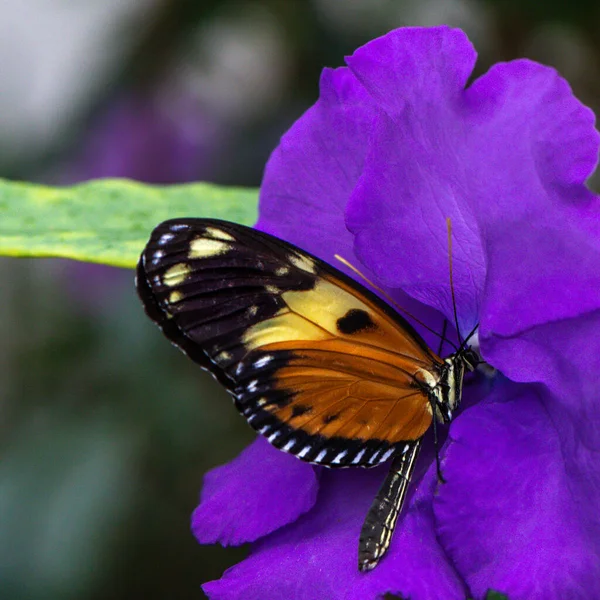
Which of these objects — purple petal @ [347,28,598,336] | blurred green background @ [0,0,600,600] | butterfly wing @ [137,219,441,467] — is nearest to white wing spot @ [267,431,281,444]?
butterfly wing @ [137,219,441,467]

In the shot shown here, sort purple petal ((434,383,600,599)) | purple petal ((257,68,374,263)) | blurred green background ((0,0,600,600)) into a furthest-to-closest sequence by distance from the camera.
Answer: blurred green background ((0,0,600,600)), purple petal ((257,68,374,263)), purple petal ((434,383,600,599))

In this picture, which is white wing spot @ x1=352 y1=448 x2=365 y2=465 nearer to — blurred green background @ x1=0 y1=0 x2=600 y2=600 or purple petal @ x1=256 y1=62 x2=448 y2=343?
purple petal @ x1=256 y1=62 x2=448 y2=343

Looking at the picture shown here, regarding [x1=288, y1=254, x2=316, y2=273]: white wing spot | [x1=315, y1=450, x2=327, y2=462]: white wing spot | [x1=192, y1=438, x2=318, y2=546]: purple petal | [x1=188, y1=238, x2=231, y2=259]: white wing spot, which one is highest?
[x1=188, y1=238, x2=231, y2=259]: white wing spot

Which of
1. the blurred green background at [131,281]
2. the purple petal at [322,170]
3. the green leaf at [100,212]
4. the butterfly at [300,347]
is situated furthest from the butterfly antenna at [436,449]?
the blurred green background at [131,281]

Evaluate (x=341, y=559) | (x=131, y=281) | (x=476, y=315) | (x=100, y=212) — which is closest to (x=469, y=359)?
(x=476, y=315)

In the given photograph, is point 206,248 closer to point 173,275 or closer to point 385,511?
point 173,275

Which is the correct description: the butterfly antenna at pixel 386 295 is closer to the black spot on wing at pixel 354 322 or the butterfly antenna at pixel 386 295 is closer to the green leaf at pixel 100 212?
the black spot on wing at pixel 354 322

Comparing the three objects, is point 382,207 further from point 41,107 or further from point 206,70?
point 41,107

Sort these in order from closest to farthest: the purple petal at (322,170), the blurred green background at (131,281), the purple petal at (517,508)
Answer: the purple petal at (517,508) < the purple petal at (322,170) < the blurred green background at (131,281)
